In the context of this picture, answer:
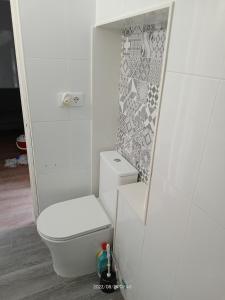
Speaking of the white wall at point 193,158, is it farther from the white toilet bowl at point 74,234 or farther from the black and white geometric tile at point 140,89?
the white toilet bowl at point 74,234

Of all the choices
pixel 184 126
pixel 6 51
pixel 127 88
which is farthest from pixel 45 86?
pixel 6 51

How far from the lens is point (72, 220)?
1.52 m

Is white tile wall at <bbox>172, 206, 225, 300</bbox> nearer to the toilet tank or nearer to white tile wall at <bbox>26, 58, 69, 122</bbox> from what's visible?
the toilet tank

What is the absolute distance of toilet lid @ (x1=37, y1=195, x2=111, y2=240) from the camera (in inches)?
55.9

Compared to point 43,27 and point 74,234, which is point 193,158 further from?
point 43,27

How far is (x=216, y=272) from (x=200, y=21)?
28.5 inches

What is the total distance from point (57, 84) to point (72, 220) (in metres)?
0.93

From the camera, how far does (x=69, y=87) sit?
156 centimetres

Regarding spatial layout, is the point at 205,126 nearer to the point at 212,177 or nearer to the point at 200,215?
the point at 212,177

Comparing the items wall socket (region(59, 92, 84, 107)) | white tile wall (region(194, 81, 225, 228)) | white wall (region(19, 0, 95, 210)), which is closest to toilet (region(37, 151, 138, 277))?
white wall (region(19, 0, 95, 210))

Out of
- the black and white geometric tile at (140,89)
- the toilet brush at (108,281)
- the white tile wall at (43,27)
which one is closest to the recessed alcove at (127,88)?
the black and white geometric tile at (140,89)

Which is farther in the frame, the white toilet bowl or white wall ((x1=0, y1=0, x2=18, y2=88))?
white wall ((x1=0, y1=0, x2=18, y2=88))

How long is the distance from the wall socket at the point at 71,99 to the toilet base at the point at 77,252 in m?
0.90

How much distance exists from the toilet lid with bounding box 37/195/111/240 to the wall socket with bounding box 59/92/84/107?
729 mm
